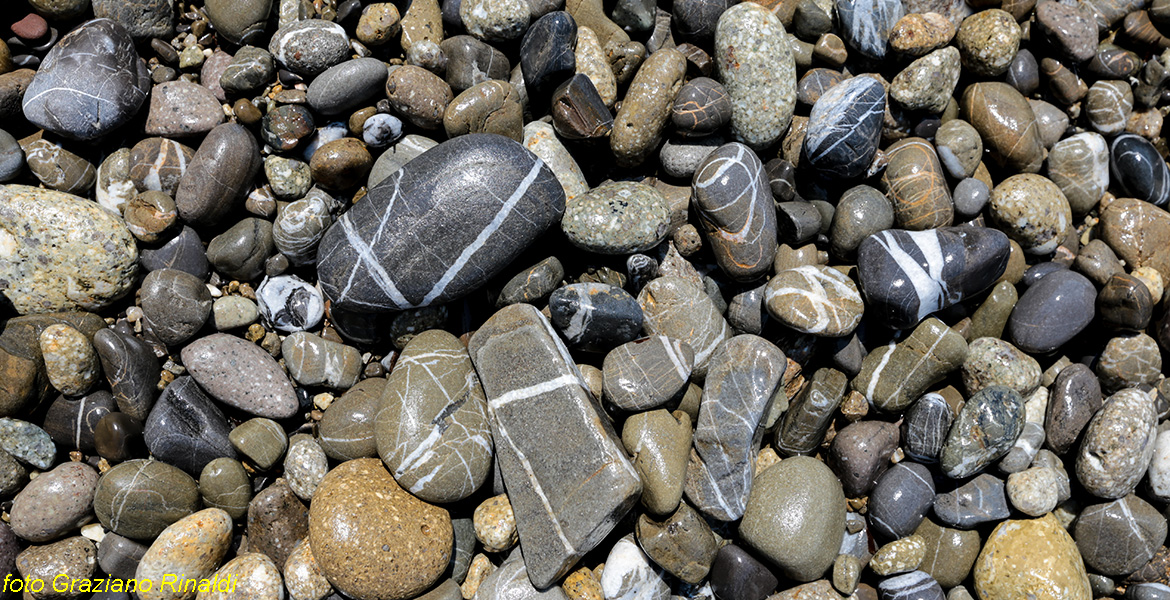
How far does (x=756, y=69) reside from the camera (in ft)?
13.2

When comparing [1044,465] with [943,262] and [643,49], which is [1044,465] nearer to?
[943,262]

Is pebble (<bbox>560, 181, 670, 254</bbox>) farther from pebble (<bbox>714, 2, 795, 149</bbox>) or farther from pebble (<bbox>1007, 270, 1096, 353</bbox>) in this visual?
pebble (<bbox>1007, 270, 1096, 353</bbox>)

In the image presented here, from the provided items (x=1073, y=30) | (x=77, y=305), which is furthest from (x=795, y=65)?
(x=77, y=305)

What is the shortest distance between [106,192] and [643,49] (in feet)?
12.2

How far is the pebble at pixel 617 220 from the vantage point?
12.4 ft

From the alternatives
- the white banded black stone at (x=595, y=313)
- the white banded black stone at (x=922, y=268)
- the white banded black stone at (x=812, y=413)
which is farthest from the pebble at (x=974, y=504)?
the white banded black stone at (x=595, y=313)

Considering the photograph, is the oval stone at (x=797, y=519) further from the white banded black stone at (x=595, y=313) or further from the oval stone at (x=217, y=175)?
the oval stone at (x=217, y=175)

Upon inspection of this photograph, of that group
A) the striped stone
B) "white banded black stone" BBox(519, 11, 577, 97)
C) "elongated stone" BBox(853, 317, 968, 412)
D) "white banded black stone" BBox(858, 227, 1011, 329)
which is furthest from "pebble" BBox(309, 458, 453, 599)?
"white banded black stone" BBox(858, 227, 1011, 329)

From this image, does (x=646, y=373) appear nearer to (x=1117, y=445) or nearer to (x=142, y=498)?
(x=1117, y=445)

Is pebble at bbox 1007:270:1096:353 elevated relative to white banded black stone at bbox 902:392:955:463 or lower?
elevated

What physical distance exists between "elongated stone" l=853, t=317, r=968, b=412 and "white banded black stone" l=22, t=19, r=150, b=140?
5130mm

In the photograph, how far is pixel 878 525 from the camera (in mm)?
3977

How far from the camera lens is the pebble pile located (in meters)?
3.78

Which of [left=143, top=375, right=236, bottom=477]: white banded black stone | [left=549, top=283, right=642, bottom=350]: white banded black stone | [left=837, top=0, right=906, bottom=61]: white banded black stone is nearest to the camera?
[left=549, top=283, right=642, bottom=350]: white banded black stone
